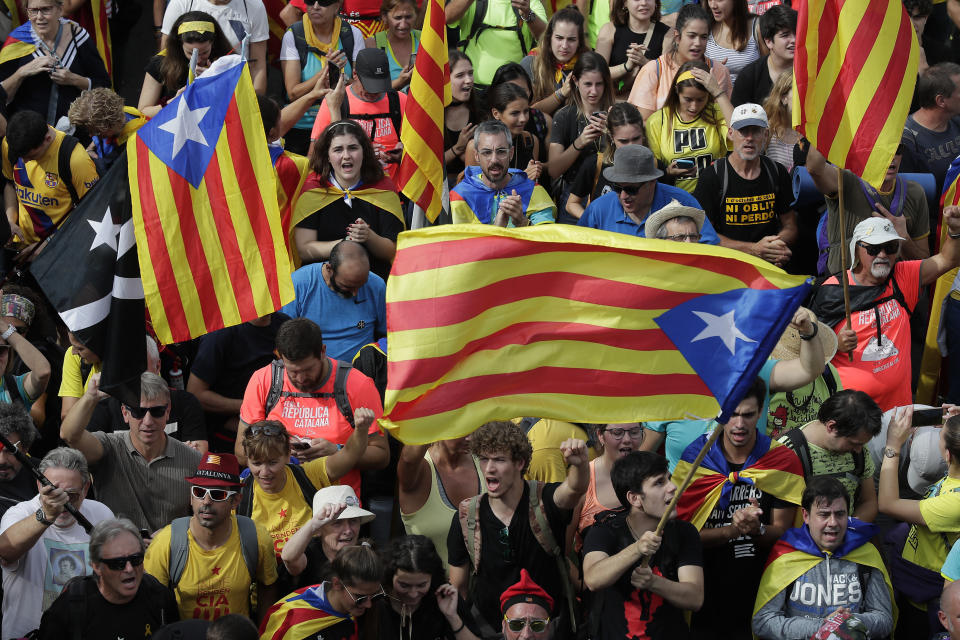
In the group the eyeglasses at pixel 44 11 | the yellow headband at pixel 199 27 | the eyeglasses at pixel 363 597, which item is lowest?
the eyeglasses at pixel 363 597

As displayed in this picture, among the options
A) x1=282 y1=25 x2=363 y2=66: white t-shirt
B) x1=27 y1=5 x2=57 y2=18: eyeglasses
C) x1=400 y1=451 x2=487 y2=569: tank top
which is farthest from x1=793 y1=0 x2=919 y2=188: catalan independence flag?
x1=27 y1=5 x2=57 y2=18: eyeglasses

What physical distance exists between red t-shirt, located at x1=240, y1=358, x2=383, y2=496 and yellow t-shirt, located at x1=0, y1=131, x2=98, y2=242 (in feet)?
9.15

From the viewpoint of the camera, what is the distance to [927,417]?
8938mm

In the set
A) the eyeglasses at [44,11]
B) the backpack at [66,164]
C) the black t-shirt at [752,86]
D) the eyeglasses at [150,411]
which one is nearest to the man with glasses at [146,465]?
the eyeglasses at [150,411]

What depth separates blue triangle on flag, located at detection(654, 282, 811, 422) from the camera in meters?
6.42

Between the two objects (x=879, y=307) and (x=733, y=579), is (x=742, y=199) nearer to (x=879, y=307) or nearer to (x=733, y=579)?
(x=879, y=307)

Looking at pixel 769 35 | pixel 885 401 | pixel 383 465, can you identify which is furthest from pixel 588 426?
pixel 769 35

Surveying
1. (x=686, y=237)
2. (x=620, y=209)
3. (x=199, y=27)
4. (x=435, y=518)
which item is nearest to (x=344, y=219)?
(x=199, y=27)

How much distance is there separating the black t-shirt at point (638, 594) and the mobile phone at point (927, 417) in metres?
2.04

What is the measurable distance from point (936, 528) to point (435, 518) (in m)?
2.64

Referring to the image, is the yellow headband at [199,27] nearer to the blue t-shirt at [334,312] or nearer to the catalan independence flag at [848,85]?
the blue t-shirt at [334,312]

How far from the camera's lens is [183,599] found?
24.7 ft

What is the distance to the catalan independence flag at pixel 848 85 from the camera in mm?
8773

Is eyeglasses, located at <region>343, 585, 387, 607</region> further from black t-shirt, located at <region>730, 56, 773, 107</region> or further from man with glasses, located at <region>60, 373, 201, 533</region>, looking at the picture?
black t-shirt, located at <region>730, 56, 773, 107</region>
